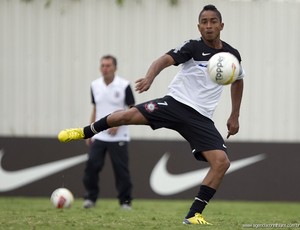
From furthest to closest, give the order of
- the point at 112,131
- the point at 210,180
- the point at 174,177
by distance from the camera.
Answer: the point at 174,177, the point at 112,131, the point at 210,180

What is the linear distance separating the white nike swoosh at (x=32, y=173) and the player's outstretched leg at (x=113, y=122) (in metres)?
7.16

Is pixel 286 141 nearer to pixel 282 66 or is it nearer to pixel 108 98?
pixel 282 66

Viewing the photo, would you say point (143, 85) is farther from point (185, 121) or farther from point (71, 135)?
point (71, 135)

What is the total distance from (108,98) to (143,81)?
509 cm

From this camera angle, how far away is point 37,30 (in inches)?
696

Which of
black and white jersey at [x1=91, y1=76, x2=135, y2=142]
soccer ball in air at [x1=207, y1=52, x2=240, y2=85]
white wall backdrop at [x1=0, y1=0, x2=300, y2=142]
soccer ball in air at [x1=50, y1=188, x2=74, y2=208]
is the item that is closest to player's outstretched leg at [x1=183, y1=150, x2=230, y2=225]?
soccer ball in air at [x1=207, y1=52, x2=240, y2=85]

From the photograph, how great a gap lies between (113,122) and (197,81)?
1.06 meters

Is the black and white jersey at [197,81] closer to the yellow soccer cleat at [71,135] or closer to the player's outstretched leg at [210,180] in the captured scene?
the player's outstretched leg at [210,180]

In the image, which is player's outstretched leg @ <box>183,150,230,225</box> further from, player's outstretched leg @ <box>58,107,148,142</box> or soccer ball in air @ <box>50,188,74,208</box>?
soccer ball in air @ <box>50,188,74,208</box>

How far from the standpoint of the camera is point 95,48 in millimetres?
17719

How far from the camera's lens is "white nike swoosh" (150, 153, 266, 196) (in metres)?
16.9

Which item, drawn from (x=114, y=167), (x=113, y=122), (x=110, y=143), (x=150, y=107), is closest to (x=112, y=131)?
(x=110, y=143)

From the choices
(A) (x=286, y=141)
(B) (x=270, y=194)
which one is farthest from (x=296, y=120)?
(B) (x=270, y=194)

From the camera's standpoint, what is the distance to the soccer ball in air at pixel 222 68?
873cm
